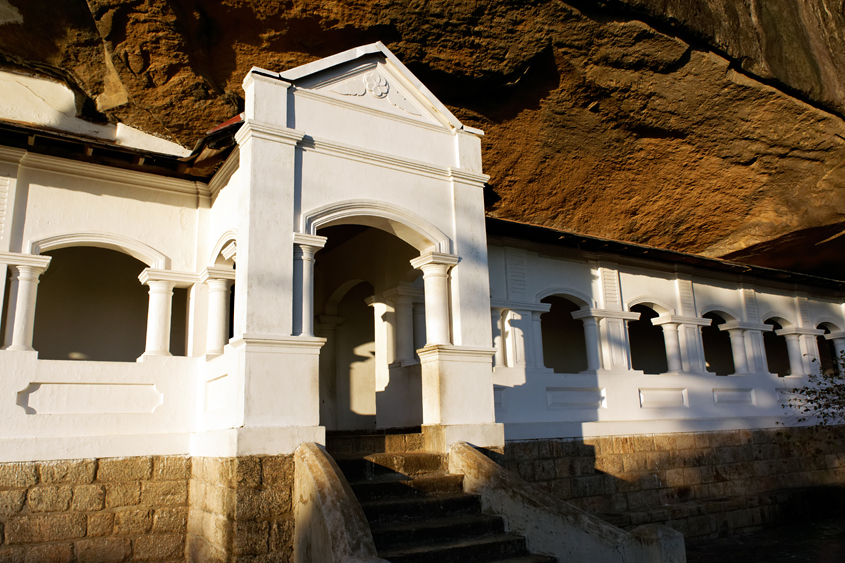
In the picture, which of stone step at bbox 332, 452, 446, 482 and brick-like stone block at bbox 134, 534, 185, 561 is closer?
stone step at bbox 332, 452, 446, 482

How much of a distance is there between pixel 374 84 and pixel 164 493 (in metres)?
5.08

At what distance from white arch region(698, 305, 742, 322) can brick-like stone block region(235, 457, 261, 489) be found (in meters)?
8.84

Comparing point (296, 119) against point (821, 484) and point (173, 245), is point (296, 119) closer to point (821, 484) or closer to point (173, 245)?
point (173, 245)

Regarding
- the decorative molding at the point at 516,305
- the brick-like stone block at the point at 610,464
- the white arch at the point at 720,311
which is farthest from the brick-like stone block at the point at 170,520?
the white arch at the point at 720,311

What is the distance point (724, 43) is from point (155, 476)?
893 centimetres

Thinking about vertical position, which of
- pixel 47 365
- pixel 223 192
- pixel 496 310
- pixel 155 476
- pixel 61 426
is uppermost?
pixel 223 192

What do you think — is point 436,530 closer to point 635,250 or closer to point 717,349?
point 635,250

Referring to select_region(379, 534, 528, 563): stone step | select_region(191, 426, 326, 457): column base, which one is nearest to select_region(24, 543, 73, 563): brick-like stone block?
select_region(191, 426, 326, 457): column base

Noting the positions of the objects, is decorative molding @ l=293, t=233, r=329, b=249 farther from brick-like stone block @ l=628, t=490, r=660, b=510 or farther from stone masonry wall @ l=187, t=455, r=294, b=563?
brick-like stone block @ l=628, t=490, r=660, b=510

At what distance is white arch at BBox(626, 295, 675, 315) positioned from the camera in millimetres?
11242

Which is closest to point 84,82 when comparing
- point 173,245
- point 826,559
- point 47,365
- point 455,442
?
point 173,245

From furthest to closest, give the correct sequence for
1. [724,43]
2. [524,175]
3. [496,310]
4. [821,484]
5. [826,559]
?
[821,484], [524,175], [496,310], [724,43], [826,559]

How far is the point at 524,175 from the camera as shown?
10.7 metres

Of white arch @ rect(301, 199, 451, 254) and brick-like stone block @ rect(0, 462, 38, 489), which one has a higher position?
white arch @ rect(301, 199, 451, 254)
